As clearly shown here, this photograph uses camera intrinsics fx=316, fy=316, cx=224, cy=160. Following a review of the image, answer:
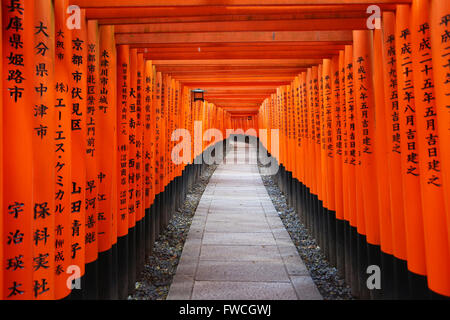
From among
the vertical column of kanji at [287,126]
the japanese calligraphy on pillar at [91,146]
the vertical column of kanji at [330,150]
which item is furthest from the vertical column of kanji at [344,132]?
the vertical column of kanji at [287,126]

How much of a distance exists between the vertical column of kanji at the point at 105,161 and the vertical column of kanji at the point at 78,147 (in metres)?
0.49

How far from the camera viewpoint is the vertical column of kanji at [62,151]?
2.48 metres

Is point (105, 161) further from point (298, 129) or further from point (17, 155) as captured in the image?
point (298, 129)

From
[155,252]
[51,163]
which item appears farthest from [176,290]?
[51,163]

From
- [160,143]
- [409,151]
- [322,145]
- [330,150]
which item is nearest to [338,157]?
[330,150]

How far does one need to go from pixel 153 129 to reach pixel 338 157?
3154 mm

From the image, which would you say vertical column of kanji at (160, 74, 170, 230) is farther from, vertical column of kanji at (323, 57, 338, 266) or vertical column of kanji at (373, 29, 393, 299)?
vertical column of kanji at (373, 29, 393, 299)

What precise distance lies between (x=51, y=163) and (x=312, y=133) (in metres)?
4.92

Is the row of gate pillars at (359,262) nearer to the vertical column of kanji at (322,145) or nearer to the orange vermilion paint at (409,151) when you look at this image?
the vertical column of kanji at (322,145)

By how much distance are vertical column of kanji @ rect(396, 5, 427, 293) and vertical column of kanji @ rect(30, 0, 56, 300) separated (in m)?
2.81

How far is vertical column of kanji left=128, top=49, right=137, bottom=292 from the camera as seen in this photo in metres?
4.25

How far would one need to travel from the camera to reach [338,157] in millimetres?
4551

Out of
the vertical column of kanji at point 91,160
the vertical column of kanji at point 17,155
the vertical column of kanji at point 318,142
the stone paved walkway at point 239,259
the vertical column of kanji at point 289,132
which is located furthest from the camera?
the vertical column of kanji at point 289,132

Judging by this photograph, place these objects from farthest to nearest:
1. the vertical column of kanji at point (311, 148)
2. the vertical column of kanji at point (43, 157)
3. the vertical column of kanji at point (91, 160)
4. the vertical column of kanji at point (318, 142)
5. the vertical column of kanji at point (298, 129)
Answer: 1. the vertical column of kanji at point (298, 129)
2. the vertical column of kanji at point (311, 148)
3. the vertical column of kanji at point (318, 142)
4. the vertical column of kanji at point (91, 160)
5. the vertical column of kanji at point (43, 157)
